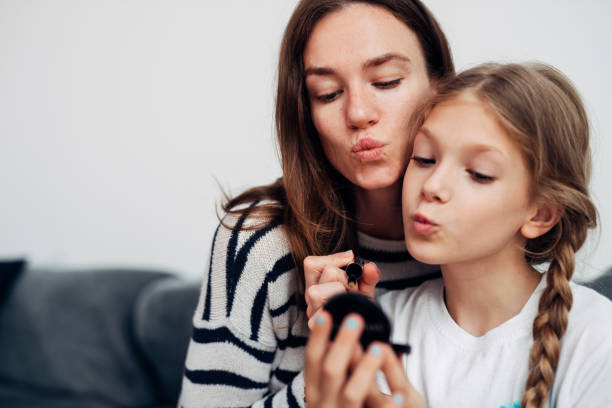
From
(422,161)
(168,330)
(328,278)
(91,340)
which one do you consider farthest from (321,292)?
(91,340)

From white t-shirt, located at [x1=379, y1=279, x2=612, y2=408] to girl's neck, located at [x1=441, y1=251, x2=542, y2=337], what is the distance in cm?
2

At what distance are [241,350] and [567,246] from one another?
2.21ft

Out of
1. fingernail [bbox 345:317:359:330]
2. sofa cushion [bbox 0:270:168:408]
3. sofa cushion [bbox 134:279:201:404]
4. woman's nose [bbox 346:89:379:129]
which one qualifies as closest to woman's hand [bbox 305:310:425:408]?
fingernail [bbox 345:317:359:330]

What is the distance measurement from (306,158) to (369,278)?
337mm

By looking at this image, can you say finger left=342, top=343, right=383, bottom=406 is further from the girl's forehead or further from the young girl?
the girl's forehead

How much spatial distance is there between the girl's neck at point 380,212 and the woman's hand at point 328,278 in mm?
225

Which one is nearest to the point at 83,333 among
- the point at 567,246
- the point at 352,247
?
the point at 352,247

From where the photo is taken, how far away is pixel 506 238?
903 millimetres

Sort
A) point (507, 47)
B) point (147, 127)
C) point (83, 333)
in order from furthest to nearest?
point (147, 127) < point (83, 333) < point (507, 47)

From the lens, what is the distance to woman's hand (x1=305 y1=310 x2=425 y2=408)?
25.7 inches

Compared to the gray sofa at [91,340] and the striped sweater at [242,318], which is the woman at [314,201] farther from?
the gray sofa at [91,340]

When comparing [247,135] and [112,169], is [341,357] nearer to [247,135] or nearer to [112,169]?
[247,135]

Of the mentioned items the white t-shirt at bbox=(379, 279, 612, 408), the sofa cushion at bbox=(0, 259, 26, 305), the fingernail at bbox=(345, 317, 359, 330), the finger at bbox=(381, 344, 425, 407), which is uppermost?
the fingernail at bbox=(345, 317, 359, 330)

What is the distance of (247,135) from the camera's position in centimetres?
202
